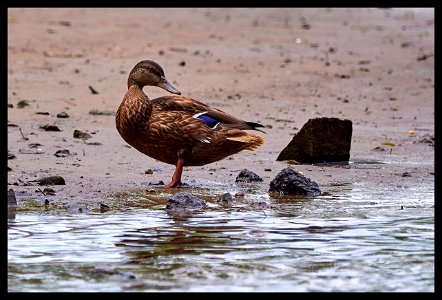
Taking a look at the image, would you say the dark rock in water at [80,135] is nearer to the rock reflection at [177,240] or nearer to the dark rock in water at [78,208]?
the dark rock in water at [78,208]

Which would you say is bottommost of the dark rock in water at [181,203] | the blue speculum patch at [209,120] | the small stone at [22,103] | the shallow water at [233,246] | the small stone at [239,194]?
the shallow water at [233,246]

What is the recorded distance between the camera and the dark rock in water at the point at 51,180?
943 cm

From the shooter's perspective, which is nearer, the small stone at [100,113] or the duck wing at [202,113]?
the duck wing at [202,113]

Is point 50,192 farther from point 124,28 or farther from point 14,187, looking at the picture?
point 124,28

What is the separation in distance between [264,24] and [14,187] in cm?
1155

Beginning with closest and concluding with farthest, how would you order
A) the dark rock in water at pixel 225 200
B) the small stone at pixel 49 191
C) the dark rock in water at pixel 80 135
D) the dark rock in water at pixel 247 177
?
1. the dark rock in water at pixel 225 200
2. the small stone at pixel 49 191
3. the dark rock in water at pixel 247 177
4. the dark rock in water at pixel 80 135

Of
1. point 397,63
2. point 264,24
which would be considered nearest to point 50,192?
point 397,63

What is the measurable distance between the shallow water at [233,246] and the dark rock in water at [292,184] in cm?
13

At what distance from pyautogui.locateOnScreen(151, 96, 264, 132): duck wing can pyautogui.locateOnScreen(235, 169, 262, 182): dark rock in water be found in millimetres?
392

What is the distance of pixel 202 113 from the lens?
10016 millimetres

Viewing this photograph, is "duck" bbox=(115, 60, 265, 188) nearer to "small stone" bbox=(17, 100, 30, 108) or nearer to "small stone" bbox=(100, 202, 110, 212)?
"small stone" bbox=(100, 202, 110, 212)

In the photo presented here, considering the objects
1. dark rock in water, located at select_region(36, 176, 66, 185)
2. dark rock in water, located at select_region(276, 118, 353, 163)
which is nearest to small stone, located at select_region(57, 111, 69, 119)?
dark rock in water, located at select_region(276, 118, 353, 163)

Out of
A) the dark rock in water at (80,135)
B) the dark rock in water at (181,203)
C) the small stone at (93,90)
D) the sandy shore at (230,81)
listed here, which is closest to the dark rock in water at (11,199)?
the sandy shore at (230,81)
